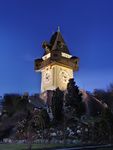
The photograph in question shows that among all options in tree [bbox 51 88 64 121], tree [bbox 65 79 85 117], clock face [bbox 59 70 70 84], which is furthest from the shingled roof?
tree [bbox 65 79 85 117]

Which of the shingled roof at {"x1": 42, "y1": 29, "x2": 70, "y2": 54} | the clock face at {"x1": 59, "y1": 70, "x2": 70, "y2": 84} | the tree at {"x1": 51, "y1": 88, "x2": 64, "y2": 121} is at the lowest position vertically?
the tree at {"x1": 51, "y1": 88, "x2": 64, "y2": 121}

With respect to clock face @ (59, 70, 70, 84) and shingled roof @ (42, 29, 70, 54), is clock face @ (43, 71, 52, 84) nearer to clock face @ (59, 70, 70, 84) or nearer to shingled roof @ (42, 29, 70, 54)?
clock face @ (59, 70, 70, 84)

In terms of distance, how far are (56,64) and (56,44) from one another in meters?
6.42

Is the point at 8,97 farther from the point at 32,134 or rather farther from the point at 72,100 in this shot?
the point at 32,134

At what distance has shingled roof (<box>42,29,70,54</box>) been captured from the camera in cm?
9506

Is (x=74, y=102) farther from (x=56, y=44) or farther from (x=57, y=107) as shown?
(x=56, y=44)

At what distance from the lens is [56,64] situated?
91.1 meters

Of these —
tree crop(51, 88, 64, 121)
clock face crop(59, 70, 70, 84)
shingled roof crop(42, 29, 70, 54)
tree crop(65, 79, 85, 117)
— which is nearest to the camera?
tree crop(51, 88, 64, 121)

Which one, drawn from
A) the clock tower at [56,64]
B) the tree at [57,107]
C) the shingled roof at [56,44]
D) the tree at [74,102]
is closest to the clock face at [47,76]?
the clock tower at [56,64]

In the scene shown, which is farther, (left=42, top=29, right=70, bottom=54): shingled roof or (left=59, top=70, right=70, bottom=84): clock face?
(left=42, top=29, right=70, bottom=54): shingled roof

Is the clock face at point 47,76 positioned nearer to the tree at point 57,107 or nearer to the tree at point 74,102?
the tree at point 57,107

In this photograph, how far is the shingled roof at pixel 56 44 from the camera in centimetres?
9506

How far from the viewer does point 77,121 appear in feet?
157

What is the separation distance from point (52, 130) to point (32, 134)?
3450mm
